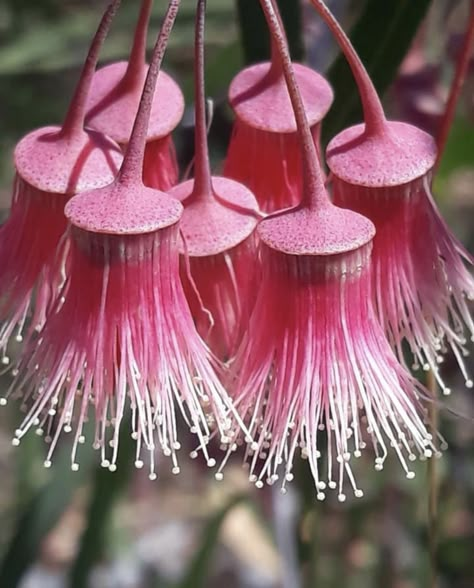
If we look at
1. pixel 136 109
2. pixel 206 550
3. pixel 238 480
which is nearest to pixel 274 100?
pixel 136 109

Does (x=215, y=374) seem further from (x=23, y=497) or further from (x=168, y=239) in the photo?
(x=23, y=497)

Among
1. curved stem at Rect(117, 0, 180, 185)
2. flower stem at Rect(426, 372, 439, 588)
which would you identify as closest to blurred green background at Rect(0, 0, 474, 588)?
flower stem at Rect(426, 372, 439, 588)

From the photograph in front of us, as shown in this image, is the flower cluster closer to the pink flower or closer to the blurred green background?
the pink flower

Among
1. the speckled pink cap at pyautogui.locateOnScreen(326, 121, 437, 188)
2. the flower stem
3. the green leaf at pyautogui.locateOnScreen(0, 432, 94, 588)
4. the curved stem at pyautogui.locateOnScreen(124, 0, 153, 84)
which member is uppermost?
the curved stem at pyautogui.locateOnScreen(124, 0, 153, 84)

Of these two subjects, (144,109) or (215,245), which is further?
(215,245)

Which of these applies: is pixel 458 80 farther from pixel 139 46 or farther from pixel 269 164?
pixel 139 46

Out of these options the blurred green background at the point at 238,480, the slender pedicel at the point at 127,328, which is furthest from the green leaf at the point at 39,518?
the slender pedicel at the point at 127,328
